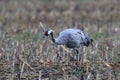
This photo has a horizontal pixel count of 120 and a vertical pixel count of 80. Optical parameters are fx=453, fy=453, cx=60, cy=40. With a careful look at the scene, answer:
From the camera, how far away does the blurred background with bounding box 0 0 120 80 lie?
17.0 feet

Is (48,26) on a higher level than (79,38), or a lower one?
higher

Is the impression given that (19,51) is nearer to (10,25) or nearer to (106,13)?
(10,25)

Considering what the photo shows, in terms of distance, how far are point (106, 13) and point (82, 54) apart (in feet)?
17.0

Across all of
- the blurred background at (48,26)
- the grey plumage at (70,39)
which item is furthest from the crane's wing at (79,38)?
the blurred background at (48,26)

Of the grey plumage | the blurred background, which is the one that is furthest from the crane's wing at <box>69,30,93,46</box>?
the blurred background

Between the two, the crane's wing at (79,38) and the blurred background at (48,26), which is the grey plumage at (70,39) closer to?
the crane's wing at (79,38)

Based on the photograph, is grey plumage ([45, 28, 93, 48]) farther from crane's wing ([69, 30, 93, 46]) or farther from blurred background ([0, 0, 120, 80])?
blurred background ([0, 0, 120, 80])

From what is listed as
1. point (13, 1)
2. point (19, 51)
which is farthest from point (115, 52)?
point (13, 1)

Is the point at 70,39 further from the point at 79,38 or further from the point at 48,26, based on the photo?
the point at 48,26

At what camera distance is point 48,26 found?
8.67 metres

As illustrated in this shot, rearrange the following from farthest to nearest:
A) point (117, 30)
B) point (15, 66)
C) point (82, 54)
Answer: point (117, 30) < point (82, 54) < point (15, 66)

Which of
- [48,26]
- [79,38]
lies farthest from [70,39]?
[48,26]

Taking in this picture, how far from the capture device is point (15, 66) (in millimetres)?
5156

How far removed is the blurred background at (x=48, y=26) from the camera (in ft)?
17.0
